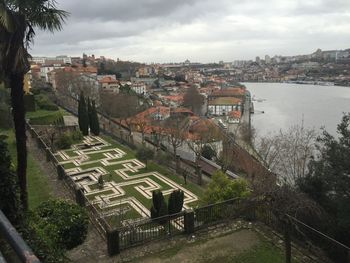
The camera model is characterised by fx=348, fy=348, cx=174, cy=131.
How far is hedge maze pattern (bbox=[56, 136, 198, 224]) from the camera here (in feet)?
56.3

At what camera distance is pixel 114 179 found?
68.4 ft

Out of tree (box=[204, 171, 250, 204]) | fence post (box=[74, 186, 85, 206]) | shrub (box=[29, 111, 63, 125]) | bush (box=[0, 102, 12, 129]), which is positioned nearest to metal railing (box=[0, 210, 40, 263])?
fence post (box=[74, 186, 85, 206])

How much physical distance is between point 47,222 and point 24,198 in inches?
71.1

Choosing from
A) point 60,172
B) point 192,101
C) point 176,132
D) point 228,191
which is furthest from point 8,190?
point 192,101

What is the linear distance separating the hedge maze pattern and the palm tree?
7.79 m

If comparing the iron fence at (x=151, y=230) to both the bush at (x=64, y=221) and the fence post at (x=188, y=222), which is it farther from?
the bush at (x=64, y=221)

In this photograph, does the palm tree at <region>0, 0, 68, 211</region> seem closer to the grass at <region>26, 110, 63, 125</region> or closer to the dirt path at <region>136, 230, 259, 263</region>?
the dirt path at <region>136, 230, 259, 263</region>

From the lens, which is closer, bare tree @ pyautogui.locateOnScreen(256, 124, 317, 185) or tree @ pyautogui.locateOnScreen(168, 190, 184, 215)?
tree @ pyautogui.locateOnScreen(168, 190, 184, 215)

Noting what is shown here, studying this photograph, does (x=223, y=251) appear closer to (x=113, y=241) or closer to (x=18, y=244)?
(x=113, y=241)

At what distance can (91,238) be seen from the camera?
966 cm

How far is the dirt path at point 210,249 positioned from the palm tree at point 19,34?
352cm

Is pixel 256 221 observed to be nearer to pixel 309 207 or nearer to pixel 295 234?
pixel 295 234

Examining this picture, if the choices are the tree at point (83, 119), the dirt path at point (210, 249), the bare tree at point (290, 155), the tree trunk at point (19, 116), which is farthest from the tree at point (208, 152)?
the tree trunk at point (19, 116)

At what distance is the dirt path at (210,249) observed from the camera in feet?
26.8
